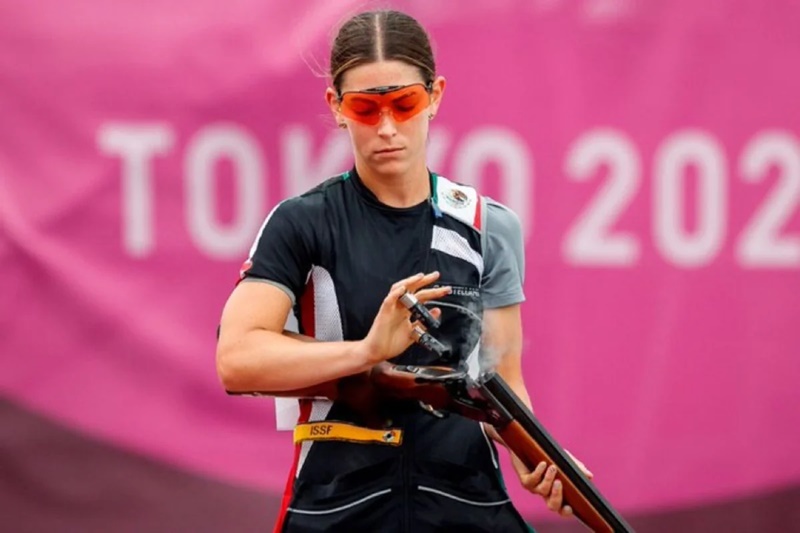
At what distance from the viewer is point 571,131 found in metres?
4.16

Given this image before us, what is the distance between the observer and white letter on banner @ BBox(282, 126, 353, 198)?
4.15m

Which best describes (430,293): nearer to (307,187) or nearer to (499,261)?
(499,261)

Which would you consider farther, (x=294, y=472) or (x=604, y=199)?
(x=604, y=199)

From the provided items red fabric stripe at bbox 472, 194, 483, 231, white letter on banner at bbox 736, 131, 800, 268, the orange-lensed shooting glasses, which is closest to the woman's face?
the orange-lensed shooting glasses

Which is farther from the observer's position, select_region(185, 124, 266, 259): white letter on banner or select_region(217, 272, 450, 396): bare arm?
select_region(185, 124, 266, 259): white letter on banner

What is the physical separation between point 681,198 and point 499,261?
1.79 meters

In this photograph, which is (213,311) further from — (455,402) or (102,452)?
(455,402)

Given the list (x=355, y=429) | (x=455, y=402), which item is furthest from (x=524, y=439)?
(x=355, y=429)

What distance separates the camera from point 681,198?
166 inches

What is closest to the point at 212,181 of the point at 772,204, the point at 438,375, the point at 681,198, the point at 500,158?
the point at 500,158

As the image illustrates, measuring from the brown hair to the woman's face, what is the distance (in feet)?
0.04

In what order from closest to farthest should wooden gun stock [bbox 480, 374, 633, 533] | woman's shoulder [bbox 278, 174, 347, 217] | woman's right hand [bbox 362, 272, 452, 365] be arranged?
woman's right hand [bbox 362, 272, 452, 365] → wooden gun stock [bbox 480, 374, 633, 533] → woman's shoulder [bbox 278, 174, 347, 217]

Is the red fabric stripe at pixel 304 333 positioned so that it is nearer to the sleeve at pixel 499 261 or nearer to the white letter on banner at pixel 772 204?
the sleeve at pixel 499 261

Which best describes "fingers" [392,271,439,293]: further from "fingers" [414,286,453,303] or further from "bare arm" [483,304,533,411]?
"bare arm" [483,304,533,411]
